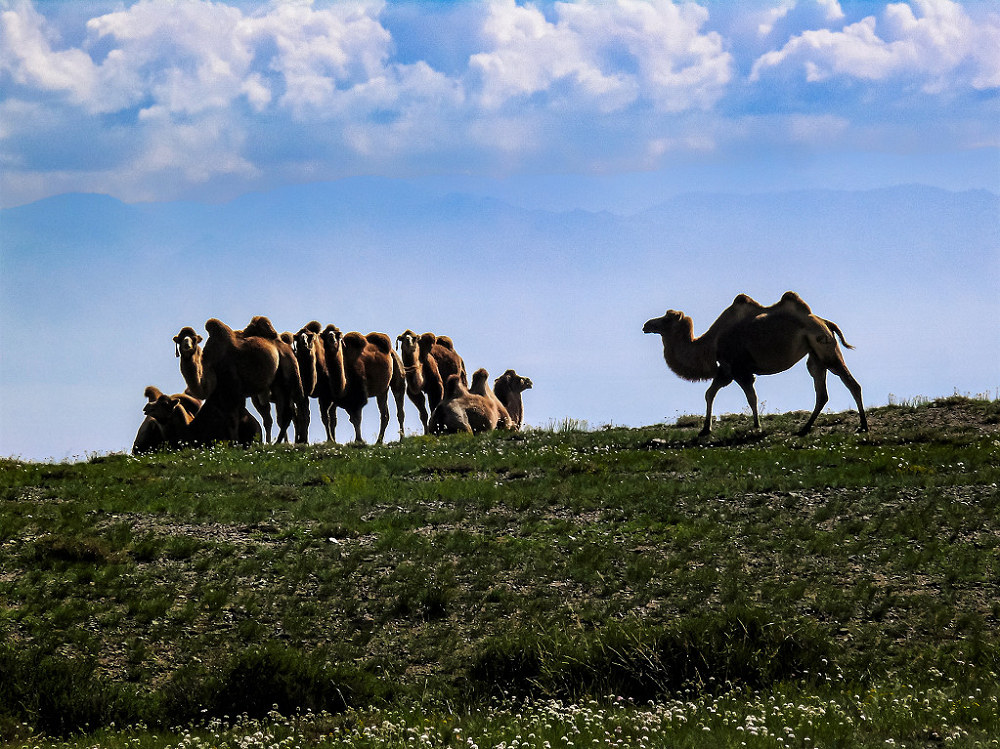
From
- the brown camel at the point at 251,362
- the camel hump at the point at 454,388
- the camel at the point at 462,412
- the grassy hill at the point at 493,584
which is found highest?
the brown camel at the point at 251,362

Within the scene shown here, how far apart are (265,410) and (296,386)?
5.13ft

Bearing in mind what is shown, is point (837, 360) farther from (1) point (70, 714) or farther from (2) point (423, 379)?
(1) point (70, 714)

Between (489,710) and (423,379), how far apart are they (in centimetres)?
2339

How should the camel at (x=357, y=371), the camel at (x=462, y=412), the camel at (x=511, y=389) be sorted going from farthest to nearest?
1. the camel at (x=511, y=389)
2. the camel at (x=357, y=371)
3. the camel at (x=462, y=412)

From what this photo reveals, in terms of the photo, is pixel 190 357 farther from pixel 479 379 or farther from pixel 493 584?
pixel 493 584

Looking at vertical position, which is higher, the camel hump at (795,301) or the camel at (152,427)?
the camel hump at (795,301)

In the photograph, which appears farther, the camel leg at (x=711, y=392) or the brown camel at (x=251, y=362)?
the brown camel at (x=251, y=362)

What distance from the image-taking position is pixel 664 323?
94.9 ft

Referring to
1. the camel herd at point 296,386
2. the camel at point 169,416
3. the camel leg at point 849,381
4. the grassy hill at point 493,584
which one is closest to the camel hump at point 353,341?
the camel herd at point 296,386

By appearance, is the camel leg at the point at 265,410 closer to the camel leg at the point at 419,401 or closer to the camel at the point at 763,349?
the camel leg at the point at 419,401

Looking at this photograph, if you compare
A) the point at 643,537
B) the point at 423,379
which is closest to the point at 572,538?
the point at 643,537

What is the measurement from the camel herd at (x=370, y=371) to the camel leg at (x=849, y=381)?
0.07ft

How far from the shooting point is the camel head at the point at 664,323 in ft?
94.1

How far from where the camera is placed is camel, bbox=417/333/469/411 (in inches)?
1352
